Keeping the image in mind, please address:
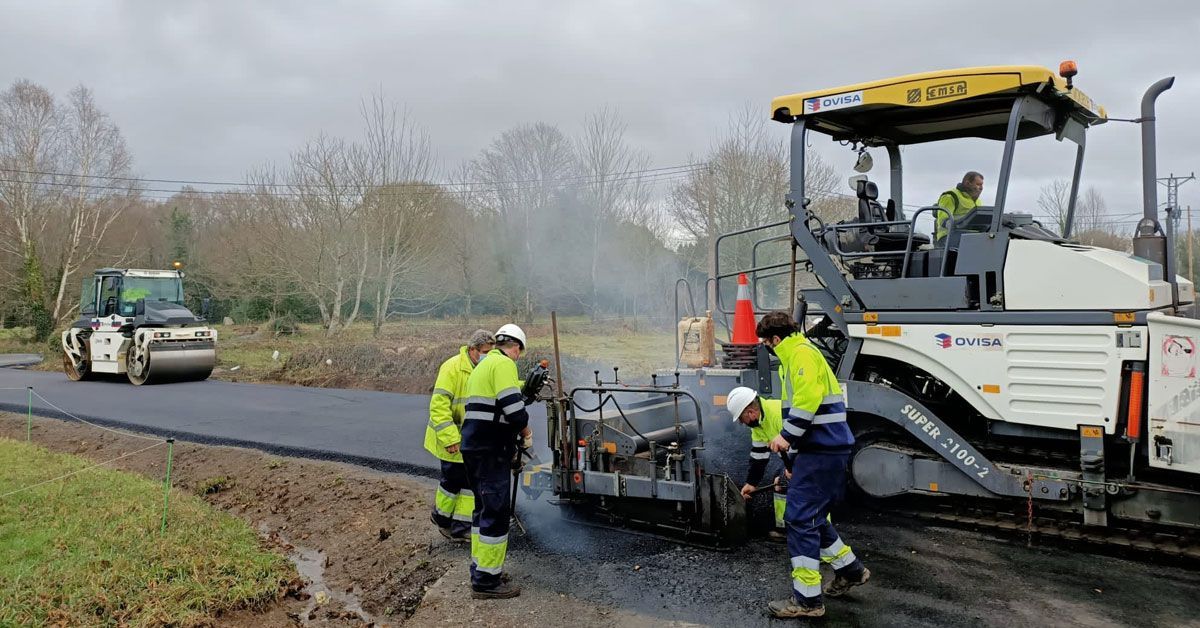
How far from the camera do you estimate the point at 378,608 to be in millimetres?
4395

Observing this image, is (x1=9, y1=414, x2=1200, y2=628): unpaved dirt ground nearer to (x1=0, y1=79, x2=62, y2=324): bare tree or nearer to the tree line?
the tree line

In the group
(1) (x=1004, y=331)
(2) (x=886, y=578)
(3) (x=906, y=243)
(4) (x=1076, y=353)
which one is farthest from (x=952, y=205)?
(2) (x=886, y=578)

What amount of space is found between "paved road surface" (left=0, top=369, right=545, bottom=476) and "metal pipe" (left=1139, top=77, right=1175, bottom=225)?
6048 millimetres

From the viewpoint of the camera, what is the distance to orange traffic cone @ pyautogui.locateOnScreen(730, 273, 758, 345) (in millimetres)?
5812

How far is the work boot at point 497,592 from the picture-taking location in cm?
419

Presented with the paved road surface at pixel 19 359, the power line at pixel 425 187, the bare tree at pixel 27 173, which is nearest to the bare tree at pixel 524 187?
the power line at pixel 425 187

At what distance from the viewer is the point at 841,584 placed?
158 inches

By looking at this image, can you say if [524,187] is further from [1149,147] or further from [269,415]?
[1149,147]

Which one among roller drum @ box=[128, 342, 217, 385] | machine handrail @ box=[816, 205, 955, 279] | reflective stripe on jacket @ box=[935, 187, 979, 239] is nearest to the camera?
machine handrail @ box=[816, 205, 955, 279]

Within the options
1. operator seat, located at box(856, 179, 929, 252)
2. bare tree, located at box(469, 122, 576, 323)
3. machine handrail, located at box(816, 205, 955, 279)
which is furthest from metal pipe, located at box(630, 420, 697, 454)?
bare tree, located at box(469, 122, 576, 323)

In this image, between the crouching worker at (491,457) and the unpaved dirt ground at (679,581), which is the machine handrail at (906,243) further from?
the crouching worker at (491,457)

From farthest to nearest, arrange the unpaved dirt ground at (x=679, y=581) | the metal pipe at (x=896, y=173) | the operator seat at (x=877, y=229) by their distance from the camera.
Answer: the metal pipe at (x=896, y=173)
the operator seat at (x=877, y=229)
the unpaved dirt ground at (x=679, y=581)

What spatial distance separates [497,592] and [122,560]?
2480mm

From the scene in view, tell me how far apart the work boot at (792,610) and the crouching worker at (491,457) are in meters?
1.42
